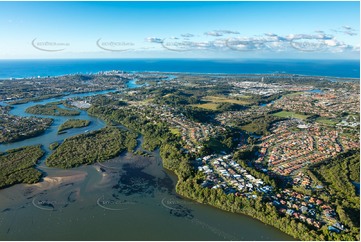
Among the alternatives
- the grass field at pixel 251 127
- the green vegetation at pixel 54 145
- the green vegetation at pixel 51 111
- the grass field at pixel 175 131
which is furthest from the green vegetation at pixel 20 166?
the grass field at pixel 251 127

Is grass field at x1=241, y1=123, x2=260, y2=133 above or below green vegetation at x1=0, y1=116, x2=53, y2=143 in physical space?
above

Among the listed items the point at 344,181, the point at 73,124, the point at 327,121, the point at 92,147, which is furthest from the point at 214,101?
the point at 344,181

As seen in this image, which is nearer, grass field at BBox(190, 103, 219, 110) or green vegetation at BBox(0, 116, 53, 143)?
green vegetation at BBox(0, 116, 53, 143)

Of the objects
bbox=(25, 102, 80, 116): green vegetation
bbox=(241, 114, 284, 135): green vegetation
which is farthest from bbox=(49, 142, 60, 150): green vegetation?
bbox=(241, 114, 284, 135): green vegetation

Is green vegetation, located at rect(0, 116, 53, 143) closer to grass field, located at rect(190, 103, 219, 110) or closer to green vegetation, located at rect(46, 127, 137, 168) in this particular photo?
green vegetation, located at rect(46, 127, 137, 168)

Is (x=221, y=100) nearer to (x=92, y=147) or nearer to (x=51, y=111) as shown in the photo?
(x=51, y=111)

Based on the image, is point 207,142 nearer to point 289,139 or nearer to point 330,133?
point 289,139

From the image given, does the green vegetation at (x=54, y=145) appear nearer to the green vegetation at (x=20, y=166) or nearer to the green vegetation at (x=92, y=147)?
the green vegetation at (x=92, y=147)
